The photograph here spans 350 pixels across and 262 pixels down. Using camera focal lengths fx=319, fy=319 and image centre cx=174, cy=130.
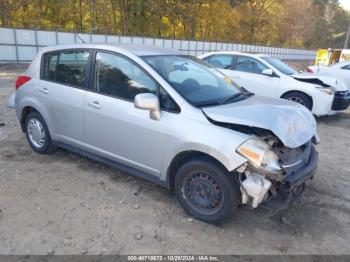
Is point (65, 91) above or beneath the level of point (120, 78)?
beneath

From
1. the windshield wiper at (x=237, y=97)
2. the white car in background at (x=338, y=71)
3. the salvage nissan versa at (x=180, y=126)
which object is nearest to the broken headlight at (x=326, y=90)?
the white car in background at (x=338, y=71)

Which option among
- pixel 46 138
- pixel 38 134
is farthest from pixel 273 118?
pixel 38 134

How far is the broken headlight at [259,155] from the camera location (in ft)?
9.52

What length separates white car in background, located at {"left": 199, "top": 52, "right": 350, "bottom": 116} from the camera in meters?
7.66

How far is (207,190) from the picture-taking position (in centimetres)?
324

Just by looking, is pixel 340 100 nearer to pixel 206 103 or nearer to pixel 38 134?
pixel 206 103

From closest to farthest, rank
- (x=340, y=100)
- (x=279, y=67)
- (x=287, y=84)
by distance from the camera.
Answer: (x=287, y=84) → (x=340, y=100) → (x=279, y=67)

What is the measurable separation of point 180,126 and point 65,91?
1875 mm

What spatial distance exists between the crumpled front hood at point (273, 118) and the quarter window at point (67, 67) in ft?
6.00

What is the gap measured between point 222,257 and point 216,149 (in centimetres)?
98

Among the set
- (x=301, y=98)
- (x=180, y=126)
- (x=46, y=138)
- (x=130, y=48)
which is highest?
(x=130, y=48)

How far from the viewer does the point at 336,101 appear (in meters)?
7.94

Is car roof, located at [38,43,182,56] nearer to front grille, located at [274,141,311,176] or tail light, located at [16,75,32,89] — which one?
tail light, located at [16,75,32,89]

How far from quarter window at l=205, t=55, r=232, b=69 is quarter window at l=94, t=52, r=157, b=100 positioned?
5186 millimetres
